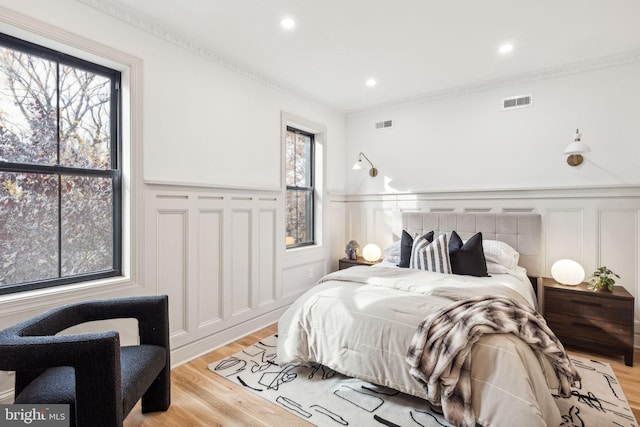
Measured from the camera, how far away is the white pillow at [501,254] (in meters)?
3.15

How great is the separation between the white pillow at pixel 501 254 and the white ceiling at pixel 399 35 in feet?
5.98

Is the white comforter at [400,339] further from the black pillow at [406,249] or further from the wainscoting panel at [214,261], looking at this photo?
the wainscoting panel at [214,261]

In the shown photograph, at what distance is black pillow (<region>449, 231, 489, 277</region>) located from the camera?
2949mm

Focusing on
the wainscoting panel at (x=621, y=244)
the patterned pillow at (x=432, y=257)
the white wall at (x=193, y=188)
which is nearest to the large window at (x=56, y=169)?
the white wall at (x=193, y=188)

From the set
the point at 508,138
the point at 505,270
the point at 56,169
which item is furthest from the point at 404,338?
the point at 508,138

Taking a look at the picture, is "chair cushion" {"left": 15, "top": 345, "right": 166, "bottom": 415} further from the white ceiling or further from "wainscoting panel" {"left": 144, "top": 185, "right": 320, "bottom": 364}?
the white ceiling

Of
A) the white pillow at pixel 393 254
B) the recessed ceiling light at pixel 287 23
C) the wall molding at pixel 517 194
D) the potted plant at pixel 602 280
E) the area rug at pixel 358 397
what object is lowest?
the area rug at pixel 358 397

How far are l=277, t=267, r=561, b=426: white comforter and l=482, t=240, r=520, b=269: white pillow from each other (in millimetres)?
277

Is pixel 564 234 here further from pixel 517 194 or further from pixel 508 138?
pixel 508 138

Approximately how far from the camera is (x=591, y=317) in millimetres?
2783

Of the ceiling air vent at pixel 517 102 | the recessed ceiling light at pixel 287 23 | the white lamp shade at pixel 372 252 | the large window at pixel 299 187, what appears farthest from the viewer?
the white lamp shade at pixel 372 252

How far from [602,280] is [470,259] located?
114 centimetres

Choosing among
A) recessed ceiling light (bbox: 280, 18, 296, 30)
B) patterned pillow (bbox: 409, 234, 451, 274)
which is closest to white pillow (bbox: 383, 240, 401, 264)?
patterned pillow (bbox: 409, 234, 451, 274)

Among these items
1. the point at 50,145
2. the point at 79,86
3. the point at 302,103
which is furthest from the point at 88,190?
the point at 302,103
